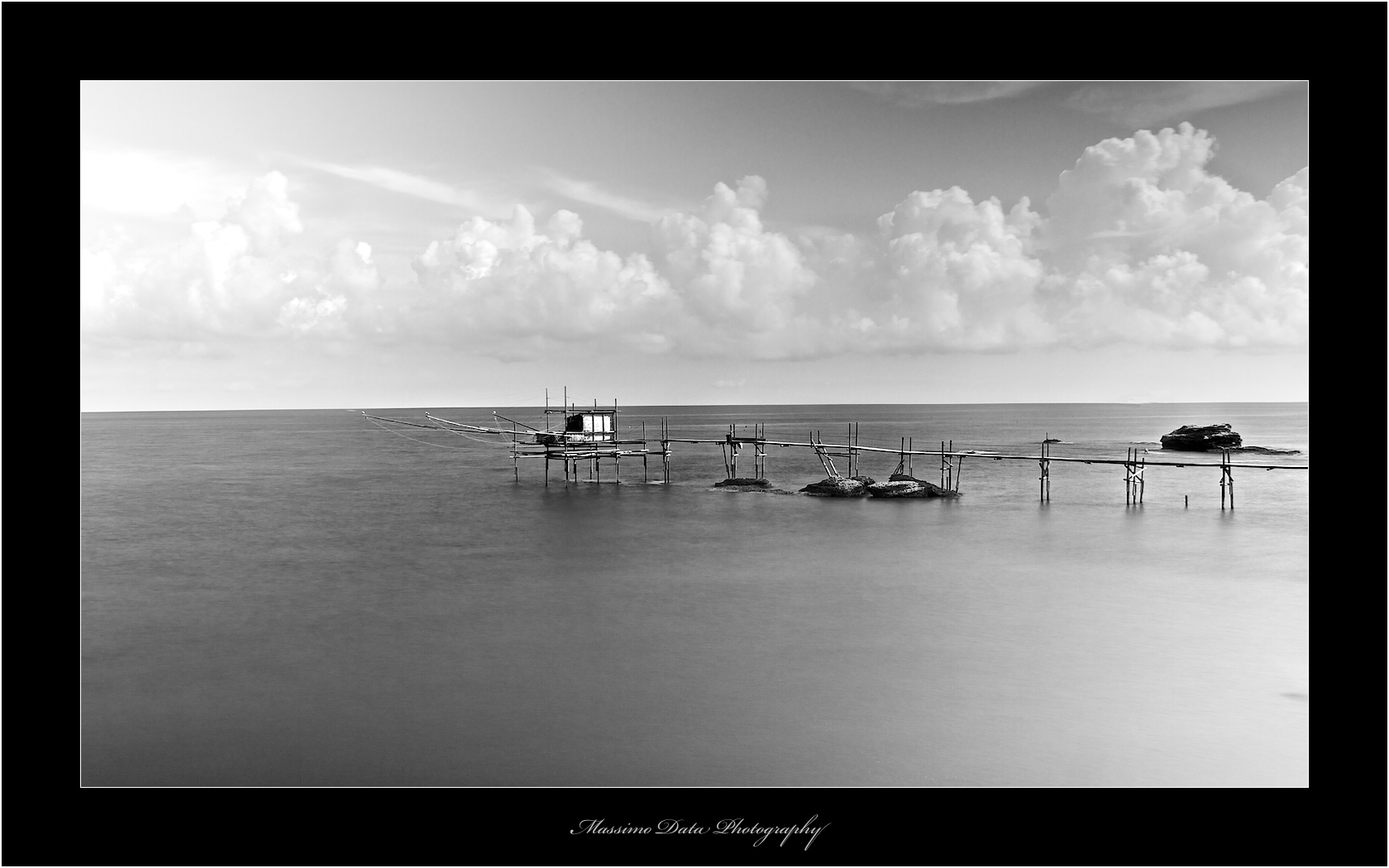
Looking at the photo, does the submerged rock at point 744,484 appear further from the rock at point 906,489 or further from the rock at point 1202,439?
the rock at point 1202,439

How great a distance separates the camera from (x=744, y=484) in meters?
28.2

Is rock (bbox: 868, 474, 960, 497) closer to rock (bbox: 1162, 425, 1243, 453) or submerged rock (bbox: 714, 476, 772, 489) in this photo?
submerged rock (bbox: 714, 476, 772, 489)

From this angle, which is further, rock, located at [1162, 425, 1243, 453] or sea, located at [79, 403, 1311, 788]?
rock, located at [1162, 425, 1243, 453]

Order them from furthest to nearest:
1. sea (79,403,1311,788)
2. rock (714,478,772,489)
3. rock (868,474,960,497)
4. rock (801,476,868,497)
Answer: rock (714,478,772,489), rock (801,476,868,497), rock (868,474,960,497), sea (79,403,1311,788)

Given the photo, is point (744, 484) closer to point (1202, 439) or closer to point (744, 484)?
point (744, 484)

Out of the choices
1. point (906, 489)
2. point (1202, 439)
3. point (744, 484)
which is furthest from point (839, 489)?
point (1202, 439)

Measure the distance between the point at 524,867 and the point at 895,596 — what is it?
8.84 m

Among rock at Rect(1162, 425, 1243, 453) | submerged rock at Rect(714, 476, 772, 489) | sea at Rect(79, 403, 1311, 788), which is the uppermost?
rock at Rect(1162, 425, 1243, 453)

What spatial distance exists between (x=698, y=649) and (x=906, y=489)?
55.7ft

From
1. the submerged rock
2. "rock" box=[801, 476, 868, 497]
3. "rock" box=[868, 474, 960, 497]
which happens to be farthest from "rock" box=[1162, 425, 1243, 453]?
the submerged rock

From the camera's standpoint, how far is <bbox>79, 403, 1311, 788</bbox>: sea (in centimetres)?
597

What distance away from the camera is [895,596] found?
11539 mm

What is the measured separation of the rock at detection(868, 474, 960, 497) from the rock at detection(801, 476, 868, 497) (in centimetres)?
31
